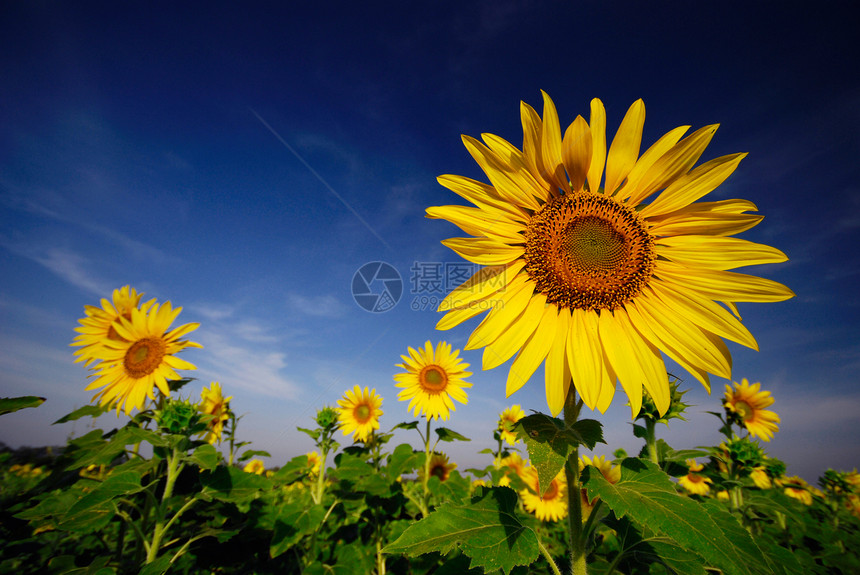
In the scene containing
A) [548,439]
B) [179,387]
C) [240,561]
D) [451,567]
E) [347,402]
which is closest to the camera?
[548,439]

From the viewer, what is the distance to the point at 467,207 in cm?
187

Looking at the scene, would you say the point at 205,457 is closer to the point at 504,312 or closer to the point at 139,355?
the point at 139,355

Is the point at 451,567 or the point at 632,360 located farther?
the point at 451,567

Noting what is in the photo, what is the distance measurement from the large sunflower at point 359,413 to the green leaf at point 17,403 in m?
3.94

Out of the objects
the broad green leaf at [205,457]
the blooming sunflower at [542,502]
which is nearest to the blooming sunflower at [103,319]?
the broad green leaf at [205,457]

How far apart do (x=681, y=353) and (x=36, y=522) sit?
4.79m

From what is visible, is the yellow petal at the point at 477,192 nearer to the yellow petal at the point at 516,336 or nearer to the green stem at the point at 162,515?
the yellow petal at the point at 516,336

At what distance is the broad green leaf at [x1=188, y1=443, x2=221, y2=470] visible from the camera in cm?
271

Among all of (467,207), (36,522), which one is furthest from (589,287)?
(36,522)

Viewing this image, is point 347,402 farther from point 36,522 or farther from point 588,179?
point 588,179

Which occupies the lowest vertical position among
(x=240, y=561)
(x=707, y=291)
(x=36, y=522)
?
(x=240, y=561)

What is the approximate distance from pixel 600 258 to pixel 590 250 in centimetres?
8

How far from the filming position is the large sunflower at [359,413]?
5531 millimetres

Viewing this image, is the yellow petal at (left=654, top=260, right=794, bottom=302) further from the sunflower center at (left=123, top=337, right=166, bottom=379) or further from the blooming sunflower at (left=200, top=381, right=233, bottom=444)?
the blooming sunflower at (left=200, top=381, right=233, bottom=444)
